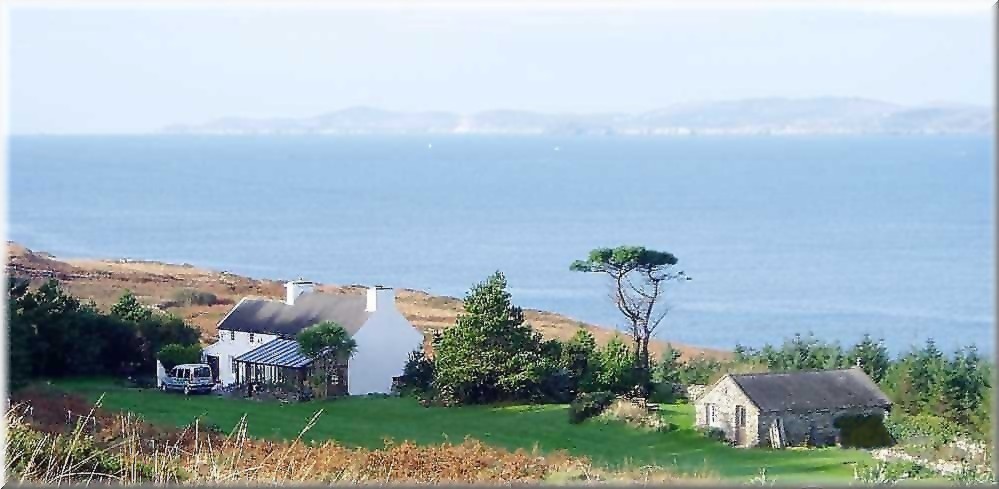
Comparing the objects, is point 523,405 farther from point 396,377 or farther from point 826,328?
point 826,328

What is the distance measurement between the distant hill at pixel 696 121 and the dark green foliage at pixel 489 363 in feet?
64.6

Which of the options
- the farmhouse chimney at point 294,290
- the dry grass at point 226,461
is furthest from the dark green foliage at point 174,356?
the dry grass at point 226,461

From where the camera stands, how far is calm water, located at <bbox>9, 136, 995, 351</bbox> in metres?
14.6

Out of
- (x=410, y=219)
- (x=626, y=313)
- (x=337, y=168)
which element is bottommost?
(x=626, y=313)

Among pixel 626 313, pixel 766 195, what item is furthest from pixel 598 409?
pixel 766 195

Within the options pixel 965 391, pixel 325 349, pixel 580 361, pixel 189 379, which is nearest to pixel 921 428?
pixel 965 391

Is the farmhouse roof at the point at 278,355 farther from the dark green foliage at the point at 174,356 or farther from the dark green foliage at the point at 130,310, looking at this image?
the dark green foliage at the point at 130,310

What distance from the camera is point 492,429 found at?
27.5ft

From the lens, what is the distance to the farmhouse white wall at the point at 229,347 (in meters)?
9.30

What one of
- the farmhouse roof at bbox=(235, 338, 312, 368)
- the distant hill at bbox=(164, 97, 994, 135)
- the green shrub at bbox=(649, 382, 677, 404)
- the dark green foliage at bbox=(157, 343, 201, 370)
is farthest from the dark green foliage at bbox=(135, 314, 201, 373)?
the distant hill at bbox=(164, 97, 994, 135)

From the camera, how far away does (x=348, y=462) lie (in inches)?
199

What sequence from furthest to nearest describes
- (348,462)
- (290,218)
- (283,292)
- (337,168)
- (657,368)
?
(337,168)
(290,218)
(283,292)
(657,368)
(348,462)

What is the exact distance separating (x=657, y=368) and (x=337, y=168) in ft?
184

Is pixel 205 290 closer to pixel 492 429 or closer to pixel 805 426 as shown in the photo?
pixel 492 429
